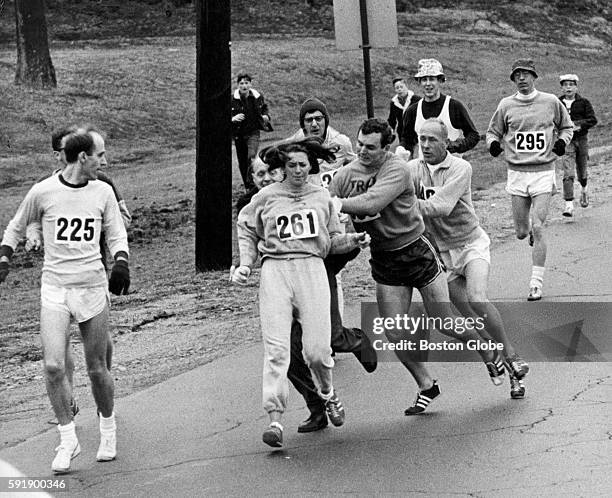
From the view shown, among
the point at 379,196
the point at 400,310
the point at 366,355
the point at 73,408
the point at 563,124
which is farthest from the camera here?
the point at 563,124

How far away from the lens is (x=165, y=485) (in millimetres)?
7332

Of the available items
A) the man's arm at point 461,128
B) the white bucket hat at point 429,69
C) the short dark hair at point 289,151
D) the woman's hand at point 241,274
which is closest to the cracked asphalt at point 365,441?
the woman's hand at point 241,274

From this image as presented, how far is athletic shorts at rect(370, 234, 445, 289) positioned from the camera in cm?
856

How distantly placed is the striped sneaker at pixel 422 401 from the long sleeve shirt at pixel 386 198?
2.91 feet

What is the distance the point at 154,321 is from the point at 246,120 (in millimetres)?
8946

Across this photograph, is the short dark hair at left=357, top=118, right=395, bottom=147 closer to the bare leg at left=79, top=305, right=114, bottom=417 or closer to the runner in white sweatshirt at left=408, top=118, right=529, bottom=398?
the runner in white sweatshirt at left=408, top=118, right=529, bottom=398

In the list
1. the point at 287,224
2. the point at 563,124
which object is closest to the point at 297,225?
the point at 287,224

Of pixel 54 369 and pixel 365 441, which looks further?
pixel 365 441

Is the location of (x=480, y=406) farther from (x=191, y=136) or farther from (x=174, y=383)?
(x=191, y=136)

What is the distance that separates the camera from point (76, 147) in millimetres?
7727

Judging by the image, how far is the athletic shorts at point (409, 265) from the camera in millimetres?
8562

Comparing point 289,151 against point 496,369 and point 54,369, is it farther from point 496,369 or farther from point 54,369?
point 496,369

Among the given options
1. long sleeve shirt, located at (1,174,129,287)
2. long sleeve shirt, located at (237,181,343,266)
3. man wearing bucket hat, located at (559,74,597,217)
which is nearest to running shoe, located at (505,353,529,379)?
long sleeve shirt, located at (237,181,343,266)

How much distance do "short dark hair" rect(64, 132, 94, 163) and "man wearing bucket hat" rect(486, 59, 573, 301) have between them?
506 centimetres
